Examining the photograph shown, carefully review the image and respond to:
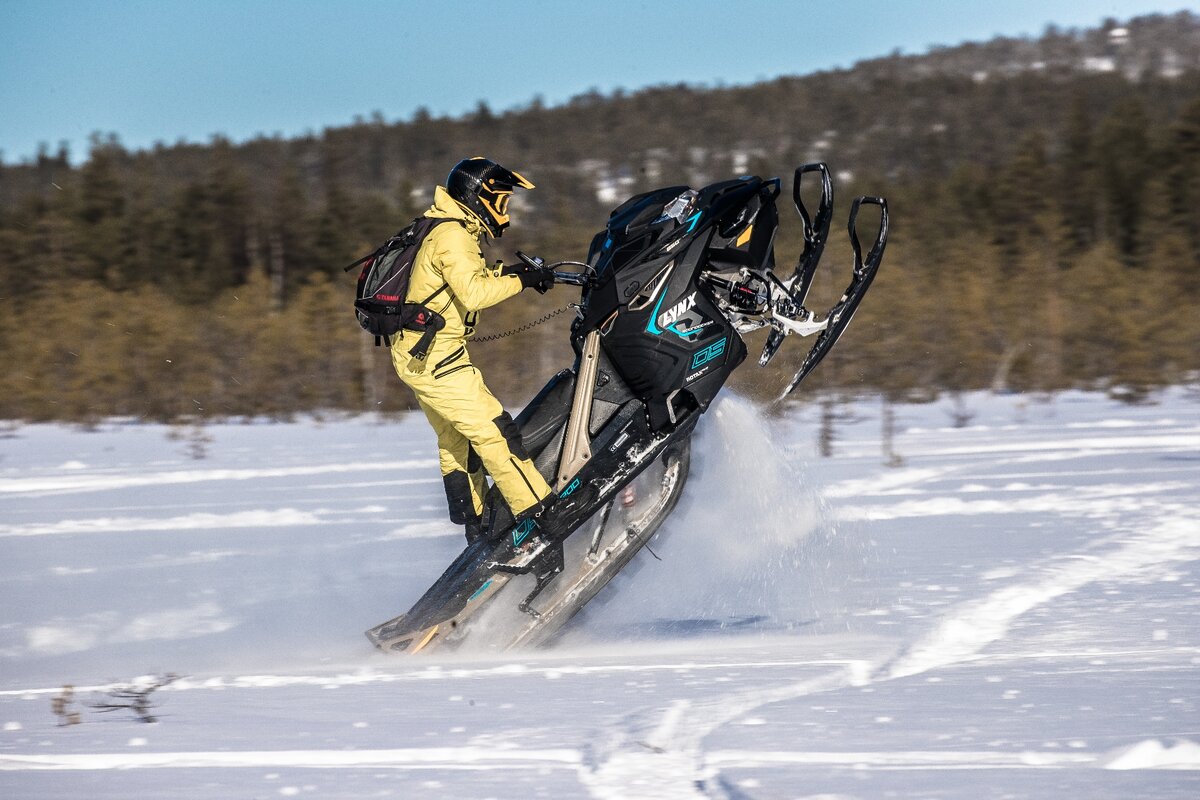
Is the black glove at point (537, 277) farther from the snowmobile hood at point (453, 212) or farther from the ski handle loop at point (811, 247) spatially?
the ski handle loop at point (811, 247)

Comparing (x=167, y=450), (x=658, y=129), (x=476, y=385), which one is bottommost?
(x=167, y=450)

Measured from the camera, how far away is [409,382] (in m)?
5.29

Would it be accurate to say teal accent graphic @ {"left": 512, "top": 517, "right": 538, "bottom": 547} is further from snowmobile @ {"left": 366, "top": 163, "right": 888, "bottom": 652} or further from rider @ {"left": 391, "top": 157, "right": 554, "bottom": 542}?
rider @ {"left": 391, "top": 157, "right": 554, "bottom": 542}

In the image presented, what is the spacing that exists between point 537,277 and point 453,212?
→ 48 centimetres

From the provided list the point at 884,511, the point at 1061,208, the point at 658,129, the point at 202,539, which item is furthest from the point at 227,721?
the point at 658,129

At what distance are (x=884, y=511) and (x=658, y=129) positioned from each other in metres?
68.9

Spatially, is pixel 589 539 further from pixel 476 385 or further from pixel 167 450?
pixel 167 450

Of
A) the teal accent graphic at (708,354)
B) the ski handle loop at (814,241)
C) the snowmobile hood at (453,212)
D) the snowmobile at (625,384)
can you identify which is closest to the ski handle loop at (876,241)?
the snowmobile at (625,384)

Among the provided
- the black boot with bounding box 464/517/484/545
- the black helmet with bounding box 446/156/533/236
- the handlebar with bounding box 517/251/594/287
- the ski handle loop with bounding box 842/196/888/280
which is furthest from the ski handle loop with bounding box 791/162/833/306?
the black boot with bounding box 464/517/484/545

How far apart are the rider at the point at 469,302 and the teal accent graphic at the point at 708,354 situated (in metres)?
0.84

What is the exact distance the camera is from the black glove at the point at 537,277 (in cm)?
522

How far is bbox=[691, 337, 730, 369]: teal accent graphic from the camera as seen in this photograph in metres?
5.67

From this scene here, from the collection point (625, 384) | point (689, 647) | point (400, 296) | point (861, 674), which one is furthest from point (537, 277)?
point (861, 674)

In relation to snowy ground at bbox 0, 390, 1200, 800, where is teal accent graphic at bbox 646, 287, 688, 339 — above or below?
above
